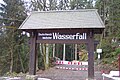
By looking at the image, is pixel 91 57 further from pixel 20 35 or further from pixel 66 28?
pixel 20 35

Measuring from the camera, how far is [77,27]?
32.5 feet

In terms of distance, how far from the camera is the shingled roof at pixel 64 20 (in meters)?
10.2

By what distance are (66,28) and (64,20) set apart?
3.15 feet

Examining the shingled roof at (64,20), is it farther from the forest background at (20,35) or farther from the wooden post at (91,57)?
the forest background at (20,35)

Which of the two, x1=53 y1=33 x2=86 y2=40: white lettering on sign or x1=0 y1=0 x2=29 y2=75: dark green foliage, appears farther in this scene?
x1=0 y1=0 x2=29 y2=75: dark green foliage

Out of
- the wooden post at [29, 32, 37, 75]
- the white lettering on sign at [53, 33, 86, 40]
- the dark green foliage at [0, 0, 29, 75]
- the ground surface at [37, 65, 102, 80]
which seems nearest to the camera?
the white lettering on sign at [53, 33, 86, 40]

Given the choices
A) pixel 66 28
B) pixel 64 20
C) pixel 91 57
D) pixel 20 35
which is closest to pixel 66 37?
pixel 66 28

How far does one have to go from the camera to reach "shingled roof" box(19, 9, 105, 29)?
10.2 m

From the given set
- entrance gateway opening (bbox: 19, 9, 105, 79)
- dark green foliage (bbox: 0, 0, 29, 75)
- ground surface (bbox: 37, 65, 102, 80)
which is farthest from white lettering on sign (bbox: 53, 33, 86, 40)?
dark green foliage (bbox: 0, 0, 29, 75)

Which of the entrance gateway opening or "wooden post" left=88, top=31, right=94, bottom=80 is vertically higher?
the entrance gateway opening

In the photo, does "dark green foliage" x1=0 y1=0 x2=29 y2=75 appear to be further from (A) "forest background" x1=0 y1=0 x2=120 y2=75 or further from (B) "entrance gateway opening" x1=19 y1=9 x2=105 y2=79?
(B) "entrance gateway opening" x1=19 y1=9 x2=105 y2=79

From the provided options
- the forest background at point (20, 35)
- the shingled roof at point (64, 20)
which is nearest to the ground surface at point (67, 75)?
the forest background at point (20, 35)

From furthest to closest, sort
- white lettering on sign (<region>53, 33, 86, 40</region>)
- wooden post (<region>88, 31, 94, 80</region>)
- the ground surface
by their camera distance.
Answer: the ground surface
white lettering on sign (<region>53, 33, 86, 40</region>)
wooden post (<region>88, 31, 94, 80</region>)

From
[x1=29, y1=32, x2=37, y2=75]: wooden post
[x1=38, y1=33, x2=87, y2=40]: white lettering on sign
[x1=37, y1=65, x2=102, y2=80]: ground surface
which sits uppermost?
[x1=38, y1=33, x2=87, y2=40]: white lettering on sign
